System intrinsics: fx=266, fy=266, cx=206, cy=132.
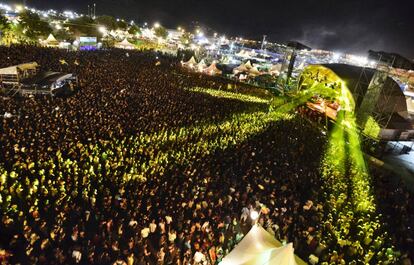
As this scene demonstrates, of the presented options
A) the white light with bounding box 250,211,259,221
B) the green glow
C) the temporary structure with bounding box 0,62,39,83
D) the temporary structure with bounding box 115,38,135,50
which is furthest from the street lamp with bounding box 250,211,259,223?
the temporary structure with bounding box 115,38,135,50

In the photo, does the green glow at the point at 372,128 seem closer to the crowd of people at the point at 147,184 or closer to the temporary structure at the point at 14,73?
the crowd of people at the point at 147,184

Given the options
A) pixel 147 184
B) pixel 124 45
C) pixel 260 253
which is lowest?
pixel 147 184

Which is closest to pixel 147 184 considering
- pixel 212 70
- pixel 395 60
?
pixel 395 60

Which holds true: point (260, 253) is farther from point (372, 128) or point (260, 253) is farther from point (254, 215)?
point (372, 128)

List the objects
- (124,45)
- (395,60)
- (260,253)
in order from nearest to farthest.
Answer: (260,253) → (395,60) → (124,45)

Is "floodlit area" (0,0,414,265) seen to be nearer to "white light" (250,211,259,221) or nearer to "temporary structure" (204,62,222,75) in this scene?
"white light" (250,211,259,221)

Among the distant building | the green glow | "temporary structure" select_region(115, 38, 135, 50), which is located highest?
the distant building

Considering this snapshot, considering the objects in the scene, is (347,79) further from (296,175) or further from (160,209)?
(160,209)

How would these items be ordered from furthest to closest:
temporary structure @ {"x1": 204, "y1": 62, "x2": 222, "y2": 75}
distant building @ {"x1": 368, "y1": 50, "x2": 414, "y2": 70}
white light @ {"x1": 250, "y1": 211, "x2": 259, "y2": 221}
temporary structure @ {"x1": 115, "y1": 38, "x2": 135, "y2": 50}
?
temporary structure @ {"x1": 115, "y1": 38, "x2": 135, "y2": 50}, temporary structure @ {"x1": 204, "y1": 62, "x2": 222, "y2": 75}, distant building @ {"x1": 368, "y1": 50, "x2": 414, "y2": 70}, white light @ {"x1": 250, "y1": 211, "x2": 259, "y2": 221}
